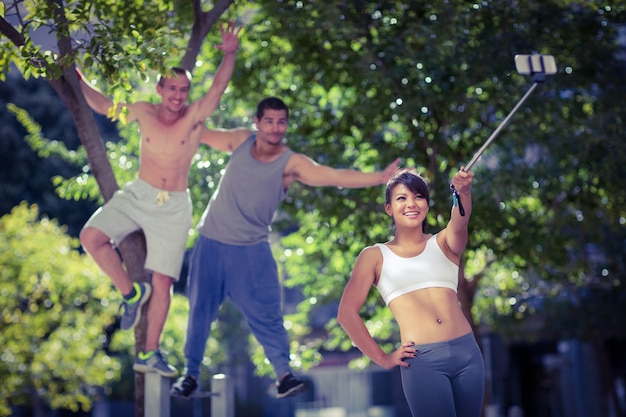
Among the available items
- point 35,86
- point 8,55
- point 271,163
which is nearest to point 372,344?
point 271,163

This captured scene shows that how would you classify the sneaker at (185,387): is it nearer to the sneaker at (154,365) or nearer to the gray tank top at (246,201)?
the sneaker at (154,365)

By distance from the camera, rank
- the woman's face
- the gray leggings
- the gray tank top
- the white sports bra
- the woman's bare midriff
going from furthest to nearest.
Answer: the gray tank top → the woman's face → the white sports bra → the woman's bare midriff → the gray leggings

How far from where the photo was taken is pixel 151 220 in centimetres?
715

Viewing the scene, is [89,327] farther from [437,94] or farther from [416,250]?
[416,250]

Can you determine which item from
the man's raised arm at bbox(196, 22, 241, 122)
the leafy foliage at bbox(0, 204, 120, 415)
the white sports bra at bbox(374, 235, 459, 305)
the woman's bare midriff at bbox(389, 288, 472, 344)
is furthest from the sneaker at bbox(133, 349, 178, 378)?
the leafy foliage at bbox(0, 204, 120, 415)

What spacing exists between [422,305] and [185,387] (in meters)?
2.41

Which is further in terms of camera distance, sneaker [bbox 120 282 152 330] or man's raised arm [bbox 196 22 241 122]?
man's raised arm [bbox 196 22 241 122]

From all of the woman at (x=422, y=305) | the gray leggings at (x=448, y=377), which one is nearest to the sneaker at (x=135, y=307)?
the woman at (x=422, y=305)

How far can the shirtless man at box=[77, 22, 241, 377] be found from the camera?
7.04m

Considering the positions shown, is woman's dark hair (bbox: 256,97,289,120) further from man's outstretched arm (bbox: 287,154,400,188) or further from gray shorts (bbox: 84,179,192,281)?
gray shorts (bbox: 84,179,192,281)

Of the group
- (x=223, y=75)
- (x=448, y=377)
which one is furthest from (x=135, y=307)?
(x=448, y=377)

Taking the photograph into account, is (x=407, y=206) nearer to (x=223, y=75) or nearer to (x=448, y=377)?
(x=448, y=377)

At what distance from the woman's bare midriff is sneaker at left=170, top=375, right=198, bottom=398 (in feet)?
7.39

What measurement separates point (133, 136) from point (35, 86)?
19305mm
